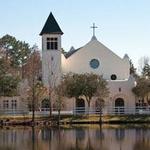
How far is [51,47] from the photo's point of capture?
82625mm

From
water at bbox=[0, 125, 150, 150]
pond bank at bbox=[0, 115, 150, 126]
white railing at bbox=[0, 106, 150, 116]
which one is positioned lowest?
water at bbox=[0, 125, 150, 150]

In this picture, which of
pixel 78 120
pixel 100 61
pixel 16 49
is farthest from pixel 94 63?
pixel 16 49

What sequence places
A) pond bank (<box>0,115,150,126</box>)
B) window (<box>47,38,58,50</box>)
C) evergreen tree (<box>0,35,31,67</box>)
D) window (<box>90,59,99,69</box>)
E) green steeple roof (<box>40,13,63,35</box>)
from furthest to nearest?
1. evergreen tree (<box>0,35,31,67</box>)
2. window (<box>90,59,99,69</box>)
3. window (<box>47,38,58,50</box>)
4. green steeple roof (<box>40,13,63,35</box>)
5. pond bank (<box>0,115,150,126</box>)

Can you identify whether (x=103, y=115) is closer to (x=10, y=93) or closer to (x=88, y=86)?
(x=88, y=86)

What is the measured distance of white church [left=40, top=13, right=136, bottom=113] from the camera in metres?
80.2

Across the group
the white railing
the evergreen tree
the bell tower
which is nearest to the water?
the white railing

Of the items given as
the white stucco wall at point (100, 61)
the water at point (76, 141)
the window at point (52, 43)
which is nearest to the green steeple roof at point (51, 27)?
the window at point (52, 43)

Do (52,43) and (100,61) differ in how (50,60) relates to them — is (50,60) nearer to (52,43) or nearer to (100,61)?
(52,43)

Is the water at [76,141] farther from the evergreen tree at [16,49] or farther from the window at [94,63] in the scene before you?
the evergreen tree at [16,49]

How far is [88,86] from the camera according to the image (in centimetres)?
7325

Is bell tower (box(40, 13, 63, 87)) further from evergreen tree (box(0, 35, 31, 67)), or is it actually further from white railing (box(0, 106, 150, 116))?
evergreen tree (box(0, 35, 31, 67))

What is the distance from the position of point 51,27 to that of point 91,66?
8.63 meters

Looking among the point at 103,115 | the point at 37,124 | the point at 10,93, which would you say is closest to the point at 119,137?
the point at 37,124

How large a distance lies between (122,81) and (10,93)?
16.9m
